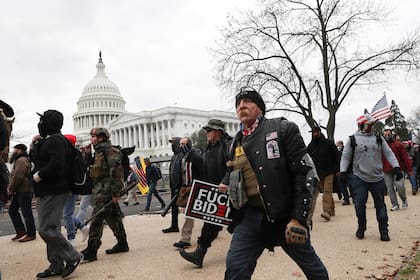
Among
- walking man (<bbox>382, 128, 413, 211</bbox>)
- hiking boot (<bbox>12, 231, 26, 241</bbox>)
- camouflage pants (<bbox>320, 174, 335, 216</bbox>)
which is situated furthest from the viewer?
walking man (<bbox>382, 128, 413, 211</bbox>)

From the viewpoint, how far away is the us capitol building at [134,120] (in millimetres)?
106812

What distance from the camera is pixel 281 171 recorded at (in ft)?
9.48

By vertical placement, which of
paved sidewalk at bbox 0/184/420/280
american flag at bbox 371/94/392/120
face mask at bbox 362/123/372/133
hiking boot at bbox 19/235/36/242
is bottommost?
paved sidewalk at bbox 0/184/420/280

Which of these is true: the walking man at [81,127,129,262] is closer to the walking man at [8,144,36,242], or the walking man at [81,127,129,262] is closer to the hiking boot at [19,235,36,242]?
the walking man at [8,144,36,242]

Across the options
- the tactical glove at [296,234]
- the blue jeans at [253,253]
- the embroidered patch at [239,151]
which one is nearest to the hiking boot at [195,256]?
the blue jeans at [253,253]

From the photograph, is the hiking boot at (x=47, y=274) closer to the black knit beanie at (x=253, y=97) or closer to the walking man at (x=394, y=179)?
the black knit beanie at (x=253, y=97)

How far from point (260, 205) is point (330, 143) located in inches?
278

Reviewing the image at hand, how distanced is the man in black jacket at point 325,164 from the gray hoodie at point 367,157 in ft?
8.36

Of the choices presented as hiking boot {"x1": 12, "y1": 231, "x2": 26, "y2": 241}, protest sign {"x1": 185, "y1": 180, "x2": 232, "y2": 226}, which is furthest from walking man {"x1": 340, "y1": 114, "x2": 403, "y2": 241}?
hiking boot {"x1": 12, "y1": 231, "x2": 26, "y2": 241}

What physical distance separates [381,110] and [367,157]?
30.2 ft

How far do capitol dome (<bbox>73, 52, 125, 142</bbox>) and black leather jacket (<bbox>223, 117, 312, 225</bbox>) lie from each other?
118166 millimetres

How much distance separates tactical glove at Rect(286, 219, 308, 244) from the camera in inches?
106

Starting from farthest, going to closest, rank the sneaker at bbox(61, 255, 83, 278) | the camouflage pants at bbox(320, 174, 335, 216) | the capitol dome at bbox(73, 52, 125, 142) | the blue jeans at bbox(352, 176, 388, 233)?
the capitol dome at bbox(73, 52, 125, 142)
the camouflage pants at bbox(320, 174, 335, 216)
the blue jeans at bbox(352, 176, 388, 233)
the sneaker at bbox(61, 255, 83, 278)

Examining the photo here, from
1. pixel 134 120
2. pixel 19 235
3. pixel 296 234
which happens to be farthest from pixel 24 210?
pixel 134 120
